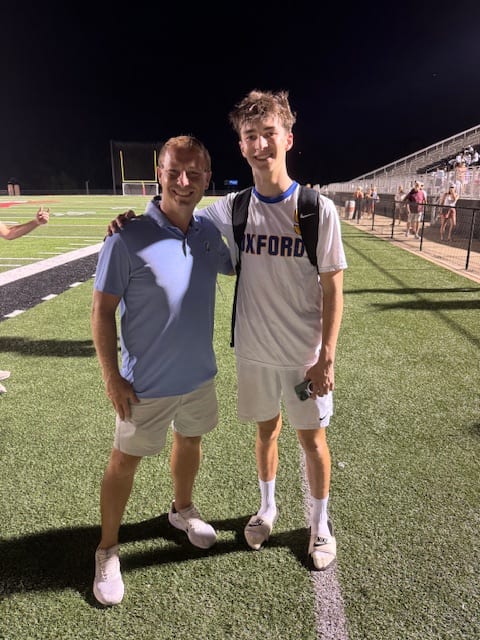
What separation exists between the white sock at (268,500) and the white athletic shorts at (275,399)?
369 millimetres

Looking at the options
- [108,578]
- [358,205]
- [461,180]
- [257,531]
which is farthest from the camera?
[358,205]

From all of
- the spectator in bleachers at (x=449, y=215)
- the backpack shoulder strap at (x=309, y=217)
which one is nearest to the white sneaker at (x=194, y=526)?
the backpack shoulder strap at (x=309, y=217)

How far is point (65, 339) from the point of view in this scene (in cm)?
530

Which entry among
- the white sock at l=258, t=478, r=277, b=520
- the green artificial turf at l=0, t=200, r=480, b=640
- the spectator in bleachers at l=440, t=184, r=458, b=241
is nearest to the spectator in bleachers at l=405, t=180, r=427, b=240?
the spectator in bleachers at l=440, t=184, r=458, b=241

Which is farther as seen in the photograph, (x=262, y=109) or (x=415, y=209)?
(x=415, y=209)

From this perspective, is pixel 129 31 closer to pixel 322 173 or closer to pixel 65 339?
pixel 322 173

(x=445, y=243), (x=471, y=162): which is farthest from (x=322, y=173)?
(x=445, y=243)

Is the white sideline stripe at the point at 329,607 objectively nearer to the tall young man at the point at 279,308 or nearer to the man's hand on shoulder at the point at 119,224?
the tall young man at the point at 279,308

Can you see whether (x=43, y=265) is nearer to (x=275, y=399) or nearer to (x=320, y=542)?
(x=275, y=399)

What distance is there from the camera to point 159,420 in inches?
78.5

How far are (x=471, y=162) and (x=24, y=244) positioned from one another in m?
22.1

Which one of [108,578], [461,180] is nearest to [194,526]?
[108,578]

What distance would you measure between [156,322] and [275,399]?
0.71 metres

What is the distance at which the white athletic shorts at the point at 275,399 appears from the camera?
2115 mm
